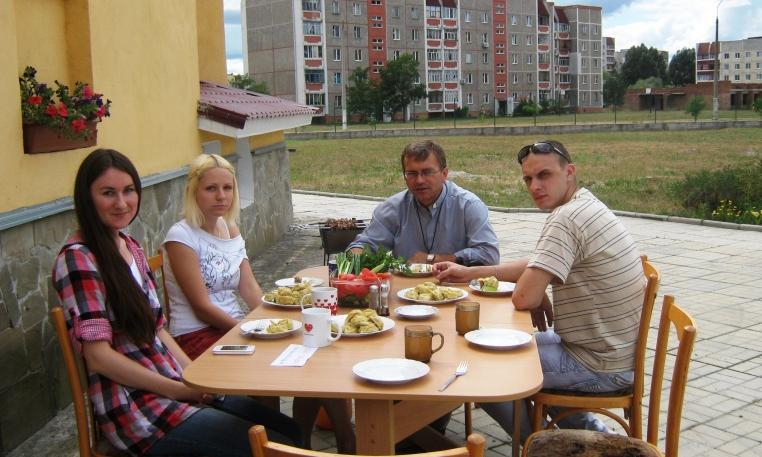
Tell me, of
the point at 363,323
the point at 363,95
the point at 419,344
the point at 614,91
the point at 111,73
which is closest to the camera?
the point at 419,344

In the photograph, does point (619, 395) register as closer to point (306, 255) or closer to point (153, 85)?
point (153, 85)

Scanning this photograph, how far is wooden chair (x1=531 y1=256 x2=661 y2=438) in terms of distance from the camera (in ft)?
11.2

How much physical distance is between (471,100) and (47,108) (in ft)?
280

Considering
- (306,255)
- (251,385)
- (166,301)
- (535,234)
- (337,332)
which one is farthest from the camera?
(535,234)

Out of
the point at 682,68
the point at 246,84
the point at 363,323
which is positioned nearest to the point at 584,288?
the point at 363,323

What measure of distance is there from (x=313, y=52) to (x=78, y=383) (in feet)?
246

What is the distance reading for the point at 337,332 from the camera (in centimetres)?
325

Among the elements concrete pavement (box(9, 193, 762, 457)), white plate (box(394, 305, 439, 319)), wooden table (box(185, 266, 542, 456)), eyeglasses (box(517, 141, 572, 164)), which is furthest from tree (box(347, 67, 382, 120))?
wooden table (box(185, 266, 542, 456))

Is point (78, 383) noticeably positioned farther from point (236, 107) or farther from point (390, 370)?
point (236, 107)

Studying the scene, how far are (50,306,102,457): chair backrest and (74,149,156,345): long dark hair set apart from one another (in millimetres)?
186

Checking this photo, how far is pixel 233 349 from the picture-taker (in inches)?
120

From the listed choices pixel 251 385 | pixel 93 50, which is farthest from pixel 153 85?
pixel 251 385

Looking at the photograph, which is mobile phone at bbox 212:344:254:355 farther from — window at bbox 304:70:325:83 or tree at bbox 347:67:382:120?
window at bbox 304:70:325:83

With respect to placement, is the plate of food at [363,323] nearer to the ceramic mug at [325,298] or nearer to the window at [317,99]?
the ceramic mug at [325,298]
